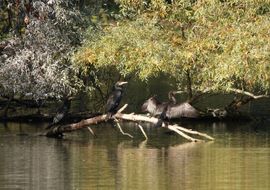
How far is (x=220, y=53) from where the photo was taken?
38.8m

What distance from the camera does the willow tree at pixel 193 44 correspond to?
118ft

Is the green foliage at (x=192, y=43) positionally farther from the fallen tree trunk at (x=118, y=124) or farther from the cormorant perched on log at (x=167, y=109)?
the fallen tree trunk at (x=118, y=124)

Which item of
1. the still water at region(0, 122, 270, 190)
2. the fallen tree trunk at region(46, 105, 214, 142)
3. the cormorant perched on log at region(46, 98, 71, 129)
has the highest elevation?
the cormorant perched on log at region(46, 98, 71, 129)

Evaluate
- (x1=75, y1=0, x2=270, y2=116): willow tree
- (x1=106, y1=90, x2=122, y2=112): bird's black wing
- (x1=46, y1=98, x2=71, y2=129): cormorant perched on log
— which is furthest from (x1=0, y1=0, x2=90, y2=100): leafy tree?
(x1=106, y1=90, x2=122, y2=112): bird's black wing

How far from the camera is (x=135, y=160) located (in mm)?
28109

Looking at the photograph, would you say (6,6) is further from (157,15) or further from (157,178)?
(157,178)

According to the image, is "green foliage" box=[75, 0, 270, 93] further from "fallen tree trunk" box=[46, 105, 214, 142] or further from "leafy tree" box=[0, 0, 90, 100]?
"fallen tree trunk" box=[46, 105, 214, 142]

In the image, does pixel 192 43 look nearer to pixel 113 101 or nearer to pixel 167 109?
pixel 167 109

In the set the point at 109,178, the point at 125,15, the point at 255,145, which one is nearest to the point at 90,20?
the point at 125,15

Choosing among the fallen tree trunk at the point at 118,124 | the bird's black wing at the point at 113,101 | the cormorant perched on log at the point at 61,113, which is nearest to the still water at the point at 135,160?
the fallen tree trunk at the point at 118,124

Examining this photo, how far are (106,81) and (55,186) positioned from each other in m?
18.4

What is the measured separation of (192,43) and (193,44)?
0.11m

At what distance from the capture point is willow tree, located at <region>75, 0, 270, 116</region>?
36031 mm

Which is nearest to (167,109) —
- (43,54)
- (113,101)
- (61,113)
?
(113,101)
